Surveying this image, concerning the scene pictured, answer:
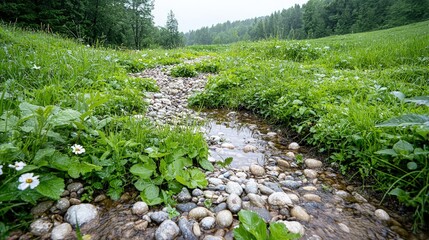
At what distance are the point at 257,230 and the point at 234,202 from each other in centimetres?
39

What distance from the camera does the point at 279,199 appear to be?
1756 millimetres

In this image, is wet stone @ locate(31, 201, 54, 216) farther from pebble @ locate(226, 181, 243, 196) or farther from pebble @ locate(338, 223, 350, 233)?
pebble @ locate(338, 223, 350, 233)

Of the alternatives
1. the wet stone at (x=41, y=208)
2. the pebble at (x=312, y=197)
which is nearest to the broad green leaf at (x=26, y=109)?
the wet stone at (x=41, y=208)

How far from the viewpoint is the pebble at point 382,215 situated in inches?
63.5

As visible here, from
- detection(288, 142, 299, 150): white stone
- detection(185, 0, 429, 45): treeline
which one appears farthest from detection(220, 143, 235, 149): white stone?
detection(185, 0, 429, 45): treeline

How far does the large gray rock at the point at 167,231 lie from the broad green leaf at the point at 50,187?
662mm

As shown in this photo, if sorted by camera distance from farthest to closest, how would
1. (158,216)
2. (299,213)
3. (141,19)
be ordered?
(141,19), (299,213), (158,216)

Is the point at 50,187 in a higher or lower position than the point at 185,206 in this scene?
higher

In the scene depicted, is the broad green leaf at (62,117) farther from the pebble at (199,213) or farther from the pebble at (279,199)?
the pebble at (279,199)

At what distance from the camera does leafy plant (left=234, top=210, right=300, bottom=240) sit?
4.12ft

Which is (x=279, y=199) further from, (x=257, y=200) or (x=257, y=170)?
(x=257, y=170)

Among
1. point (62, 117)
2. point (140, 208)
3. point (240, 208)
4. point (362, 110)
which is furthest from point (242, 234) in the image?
point (362, 110)

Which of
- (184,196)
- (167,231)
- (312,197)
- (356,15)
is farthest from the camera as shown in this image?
(356,15)

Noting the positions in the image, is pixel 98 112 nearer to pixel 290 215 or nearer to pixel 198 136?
pixel 198 136
